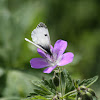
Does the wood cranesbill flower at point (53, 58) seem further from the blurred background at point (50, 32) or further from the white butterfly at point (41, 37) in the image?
the blurred background at point (50, 32)

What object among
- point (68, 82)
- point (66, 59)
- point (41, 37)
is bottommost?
point (68, 82)

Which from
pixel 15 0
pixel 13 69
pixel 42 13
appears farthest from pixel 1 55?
pixel 15 0

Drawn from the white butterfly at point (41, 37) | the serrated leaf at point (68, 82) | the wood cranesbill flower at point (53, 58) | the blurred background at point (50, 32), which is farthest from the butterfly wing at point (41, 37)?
the blurred background at point (50, 32)

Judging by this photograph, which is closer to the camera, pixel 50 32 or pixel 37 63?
pixel 37 63

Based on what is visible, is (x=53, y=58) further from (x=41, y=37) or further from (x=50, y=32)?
(x=50, y=32)

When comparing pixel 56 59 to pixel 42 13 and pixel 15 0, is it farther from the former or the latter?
pixel 15 0

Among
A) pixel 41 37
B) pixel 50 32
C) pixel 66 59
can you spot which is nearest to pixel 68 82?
pixel 66 59

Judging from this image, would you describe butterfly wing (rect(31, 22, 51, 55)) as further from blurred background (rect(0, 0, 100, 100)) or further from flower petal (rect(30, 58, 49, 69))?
blurred background (rect(0, 0, 100, 100))
